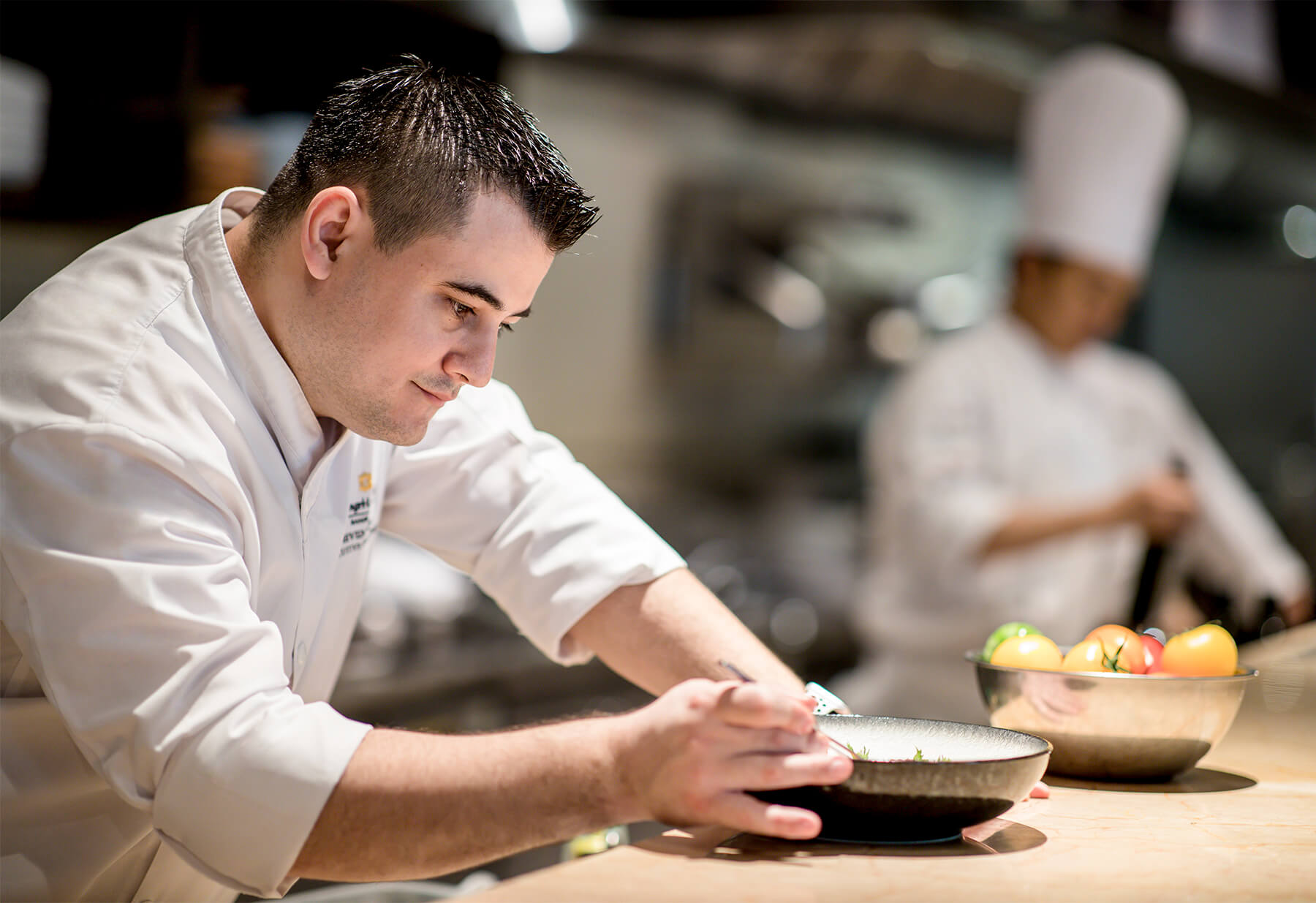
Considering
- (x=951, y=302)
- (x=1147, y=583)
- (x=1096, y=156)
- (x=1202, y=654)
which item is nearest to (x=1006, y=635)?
(x=1202, y=654)

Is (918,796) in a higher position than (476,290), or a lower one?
lower

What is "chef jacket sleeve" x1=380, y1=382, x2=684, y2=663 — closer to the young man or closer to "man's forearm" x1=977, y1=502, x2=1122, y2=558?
the young man

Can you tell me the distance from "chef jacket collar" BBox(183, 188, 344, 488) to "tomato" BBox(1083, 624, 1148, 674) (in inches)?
32.9

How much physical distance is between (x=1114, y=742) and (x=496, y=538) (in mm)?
701

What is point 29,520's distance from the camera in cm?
101

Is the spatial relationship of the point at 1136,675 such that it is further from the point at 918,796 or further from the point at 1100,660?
the point at 918,796

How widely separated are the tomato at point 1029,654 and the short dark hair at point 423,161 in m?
0.61

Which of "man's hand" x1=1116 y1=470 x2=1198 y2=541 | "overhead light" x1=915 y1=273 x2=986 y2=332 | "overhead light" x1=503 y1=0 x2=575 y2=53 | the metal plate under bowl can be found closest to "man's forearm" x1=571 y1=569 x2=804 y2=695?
the metal plate under bowl

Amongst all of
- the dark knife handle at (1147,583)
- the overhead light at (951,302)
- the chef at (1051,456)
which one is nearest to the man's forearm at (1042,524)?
the chef at (1051,456)

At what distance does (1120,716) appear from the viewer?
1.28 metres

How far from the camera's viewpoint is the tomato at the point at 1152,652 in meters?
1.35

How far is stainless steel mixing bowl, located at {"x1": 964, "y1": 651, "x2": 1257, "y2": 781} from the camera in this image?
50.1 inches

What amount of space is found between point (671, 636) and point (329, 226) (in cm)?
56

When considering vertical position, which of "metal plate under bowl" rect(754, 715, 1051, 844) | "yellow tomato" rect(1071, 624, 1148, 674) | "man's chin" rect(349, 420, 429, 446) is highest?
"man's chin" rect(349, 420, 429, 446)
